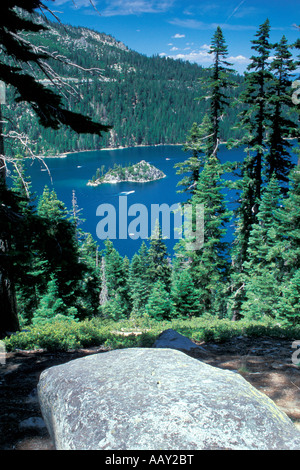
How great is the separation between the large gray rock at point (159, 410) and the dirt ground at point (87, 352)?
55 cm

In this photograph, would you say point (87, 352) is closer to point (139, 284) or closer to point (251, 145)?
point (251, 145)

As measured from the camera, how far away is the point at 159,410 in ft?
8.54

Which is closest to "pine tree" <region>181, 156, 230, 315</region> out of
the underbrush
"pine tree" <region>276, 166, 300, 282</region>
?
"pine tree" <region>276, 166, 300, 282</region>

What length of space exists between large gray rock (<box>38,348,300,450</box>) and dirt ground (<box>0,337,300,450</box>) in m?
0.55

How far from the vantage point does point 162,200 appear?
10319 centimetres

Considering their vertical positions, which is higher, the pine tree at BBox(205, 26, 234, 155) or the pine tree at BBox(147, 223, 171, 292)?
the pine tree at BBox(205, 26, 234, 155)

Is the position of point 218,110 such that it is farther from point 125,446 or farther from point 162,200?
point 162,200

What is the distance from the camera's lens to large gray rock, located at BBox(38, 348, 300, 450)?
2.38 meters

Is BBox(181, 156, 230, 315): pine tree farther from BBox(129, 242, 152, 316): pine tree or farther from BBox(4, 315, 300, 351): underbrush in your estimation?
BBox(129, 242, 152, 316): pine tree

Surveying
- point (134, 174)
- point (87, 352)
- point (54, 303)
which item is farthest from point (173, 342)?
point (134, 174)

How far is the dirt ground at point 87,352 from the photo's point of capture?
3.51 metres

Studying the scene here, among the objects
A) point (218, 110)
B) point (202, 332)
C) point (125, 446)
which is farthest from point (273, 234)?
point (125, 446)

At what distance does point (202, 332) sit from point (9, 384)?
216 inches

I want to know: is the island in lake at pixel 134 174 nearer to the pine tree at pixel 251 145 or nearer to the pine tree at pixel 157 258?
the pine tree at pixel 157 258
